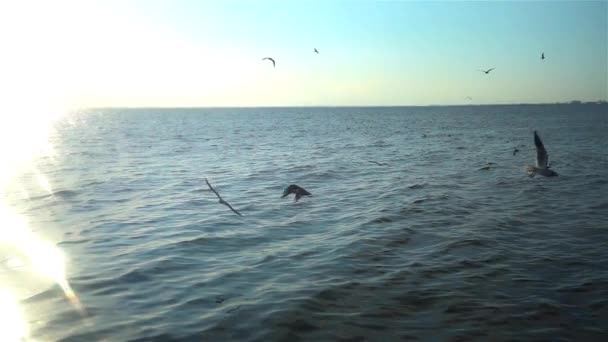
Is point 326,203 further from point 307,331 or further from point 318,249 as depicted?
point 307,331

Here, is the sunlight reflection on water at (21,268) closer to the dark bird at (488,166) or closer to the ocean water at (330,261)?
the ocean water at (330,261)

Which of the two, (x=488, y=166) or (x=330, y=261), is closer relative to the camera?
(x=330, y=261)

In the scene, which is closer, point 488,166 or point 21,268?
point 21,268

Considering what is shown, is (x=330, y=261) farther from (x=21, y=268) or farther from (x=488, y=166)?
(x=488, y=166)

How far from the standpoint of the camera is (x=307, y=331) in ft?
22.9

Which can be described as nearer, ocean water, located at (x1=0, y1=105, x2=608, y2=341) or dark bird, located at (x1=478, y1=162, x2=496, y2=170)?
Answer: ocean water, located at (x1=0, y1=105, x2=608, y2=341)

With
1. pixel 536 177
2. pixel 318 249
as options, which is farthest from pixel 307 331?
pixel 536 177

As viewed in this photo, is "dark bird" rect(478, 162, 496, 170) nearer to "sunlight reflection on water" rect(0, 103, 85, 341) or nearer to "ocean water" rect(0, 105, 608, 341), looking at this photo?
"ocean water" rect(0, 105, 608, 341)

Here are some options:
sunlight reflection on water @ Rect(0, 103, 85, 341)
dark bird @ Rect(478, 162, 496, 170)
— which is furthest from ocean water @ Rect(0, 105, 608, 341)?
dark bird @ Rect(478, 162, 496, 170)

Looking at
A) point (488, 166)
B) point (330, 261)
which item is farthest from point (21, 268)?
point (488, 166)

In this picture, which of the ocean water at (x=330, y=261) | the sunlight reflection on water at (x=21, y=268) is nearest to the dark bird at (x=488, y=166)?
the ocean water at (x=330, y=261)

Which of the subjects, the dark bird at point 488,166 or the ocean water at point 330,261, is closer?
the ocean water at point 330,261

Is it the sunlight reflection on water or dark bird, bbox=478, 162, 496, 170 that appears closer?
the sunlight reflection on water

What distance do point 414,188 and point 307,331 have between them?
13949 mm
